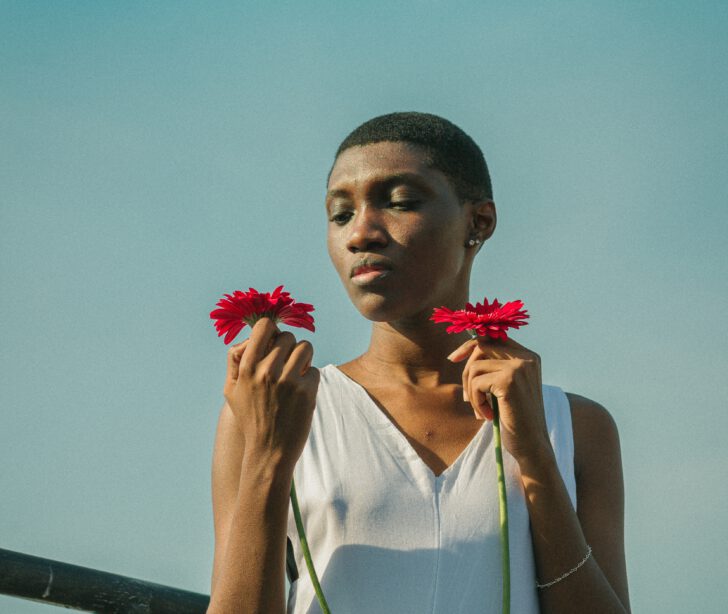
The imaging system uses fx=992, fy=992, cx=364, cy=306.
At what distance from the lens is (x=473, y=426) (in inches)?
164

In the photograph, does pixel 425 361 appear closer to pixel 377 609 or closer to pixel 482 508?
pixel 482 508

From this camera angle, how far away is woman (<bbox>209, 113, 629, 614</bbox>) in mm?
3434

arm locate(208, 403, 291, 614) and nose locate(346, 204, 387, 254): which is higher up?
nose locate(346, 204, 387, 254)

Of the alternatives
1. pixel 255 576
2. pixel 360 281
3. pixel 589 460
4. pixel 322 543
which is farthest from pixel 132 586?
pixel 589 460

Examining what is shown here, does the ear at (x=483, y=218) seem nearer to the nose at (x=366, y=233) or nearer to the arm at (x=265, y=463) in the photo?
the nose at (x=366, y=233)

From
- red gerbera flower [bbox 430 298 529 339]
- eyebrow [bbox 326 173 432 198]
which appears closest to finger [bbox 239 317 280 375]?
red gerbera flower [bbox 430 298 529 339]

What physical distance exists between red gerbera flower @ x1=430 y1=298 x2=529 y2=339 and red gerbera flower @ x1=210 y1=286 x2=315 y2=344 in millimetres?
483

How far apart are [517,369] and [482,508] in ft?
1.96

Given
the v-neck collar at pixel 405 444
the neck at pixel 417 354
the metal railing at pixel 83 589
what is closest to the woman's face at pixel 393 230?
the neck at pixel 417 354

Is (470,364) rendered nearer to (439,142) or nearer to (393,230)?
(393,230)

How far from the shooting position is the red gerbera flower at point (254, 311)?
342cm

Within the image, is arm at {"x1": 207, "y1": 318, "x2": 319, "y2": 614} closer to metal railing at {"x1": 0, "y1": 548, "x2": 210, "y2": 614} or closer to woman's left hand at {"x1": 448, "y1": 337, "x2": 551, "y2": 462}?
metal railing at {"x1": 0, "y1": 548, "x2": 210, "y2": 614}

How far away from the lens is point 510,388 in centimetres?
353

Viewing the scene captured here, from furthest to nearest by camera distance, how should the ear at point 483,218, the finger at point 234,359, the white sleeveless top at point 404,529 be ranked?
1. the ear at point 483,218
2. the white sleeveless top at point 404,529
3. the finger at point 234,359
